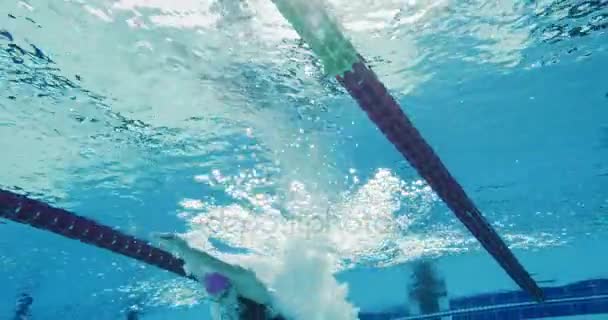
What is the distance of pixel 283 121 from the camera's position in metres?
9.39

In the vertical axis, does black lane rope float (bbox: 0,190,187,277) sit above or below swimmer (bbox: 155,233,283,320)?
above

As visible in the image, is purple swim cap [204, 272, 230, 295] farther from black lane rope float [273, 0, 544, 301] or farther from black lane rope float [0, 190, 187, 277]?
black lane rope float [273, 0, 544, 301]

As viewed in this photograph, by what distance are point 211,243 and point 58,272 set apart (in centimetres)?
831

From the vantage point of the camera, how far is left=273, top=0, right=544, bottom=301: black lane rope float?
3.17 m

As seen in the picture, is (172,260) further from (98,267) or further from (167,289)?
(167,289)

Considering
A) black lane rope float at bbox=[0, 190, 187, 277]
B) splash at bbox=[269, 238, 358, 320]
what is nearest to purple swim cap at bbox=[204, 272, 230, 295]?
splash at bbox=[269, 238, 358, 320]

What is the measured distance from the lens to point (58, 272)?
62.5 ft

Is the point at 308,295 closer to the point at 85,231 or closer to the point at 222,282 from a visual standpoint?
the point at 222,282

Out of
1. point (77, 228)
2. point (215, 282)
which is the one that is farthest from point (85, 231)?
point (215, 282)

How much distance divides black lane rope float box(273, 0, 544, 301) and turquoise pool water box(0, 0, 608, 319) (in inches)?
108

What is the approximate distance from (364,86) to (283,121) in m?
5.62

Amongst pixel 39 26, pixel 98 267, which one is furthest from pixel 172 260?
pixel 98 267

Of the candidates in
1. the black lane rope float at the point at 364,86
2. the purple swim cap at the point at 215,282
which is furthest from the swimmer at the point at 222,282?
the black lane rope float at the point at 364,86

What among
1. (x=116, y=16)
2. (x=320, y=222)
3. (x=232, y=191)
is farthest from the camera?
(x=320, y=222)
